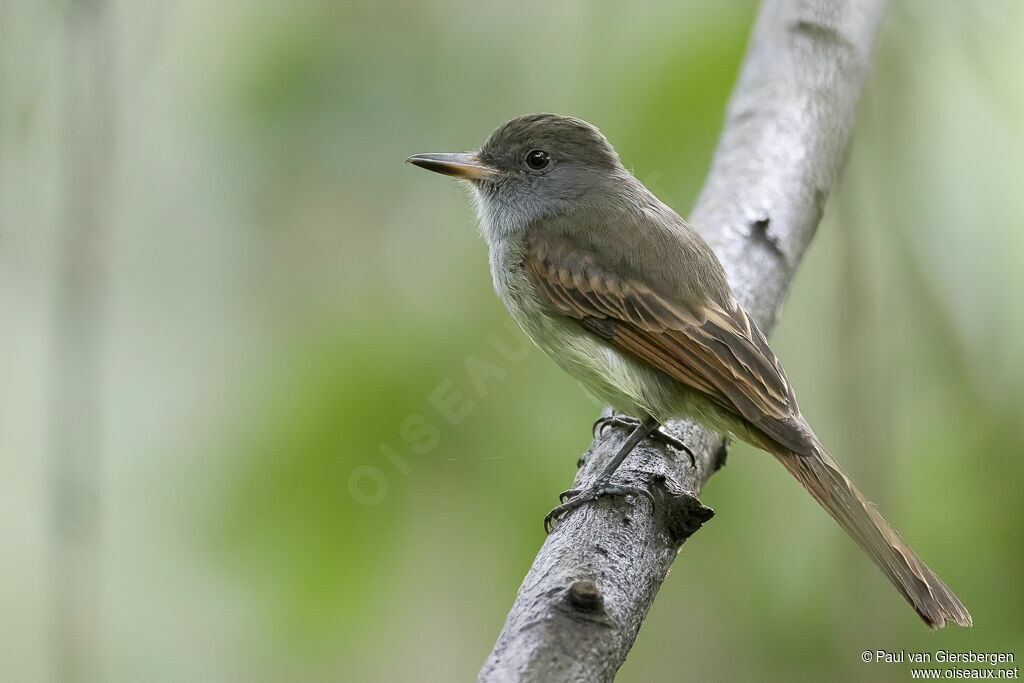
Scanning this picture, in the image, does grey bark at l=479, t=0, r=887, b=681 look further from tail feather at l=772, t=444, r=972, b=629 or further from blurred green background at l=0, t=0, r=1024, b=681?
tail feather at l=772, t=444, r=972, b=629

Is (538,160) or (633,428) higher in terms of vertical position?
(538,160)

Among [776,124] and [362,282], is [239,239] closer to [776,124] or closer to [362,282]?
[362,282]

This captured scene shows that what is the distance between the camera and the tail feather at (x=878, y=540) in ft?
7.30

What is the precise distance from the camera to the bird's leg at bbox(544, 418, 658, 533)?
2.33 meters

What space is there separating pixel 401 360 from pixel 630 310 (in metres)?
0.68

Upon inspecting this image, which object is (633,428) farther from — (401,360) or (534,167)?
(534,167)

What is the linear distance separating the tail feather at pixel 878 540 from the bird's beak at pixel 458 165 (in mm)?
1529

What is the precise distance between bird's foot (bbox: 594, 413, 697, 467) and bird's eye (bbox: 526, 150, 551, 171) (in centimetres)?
94

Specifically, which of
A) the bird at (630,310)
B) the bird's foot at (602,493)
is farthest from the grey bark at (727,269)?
the bird at (630,310)

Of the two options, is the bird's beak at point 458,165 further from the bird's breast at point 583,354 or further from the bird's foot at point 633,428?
the bird's foot at point 633,428

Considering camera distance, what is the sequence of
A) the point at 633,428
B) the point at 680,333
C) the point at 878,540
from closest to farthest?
the point at 878,540 < the point at 680,333 < the point at 633,428

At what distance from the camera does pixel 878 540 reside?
2293 millimetres

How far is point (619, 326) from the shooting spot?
9.59ft

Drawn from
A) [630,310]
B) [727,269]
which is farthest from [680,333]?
[727,269]
